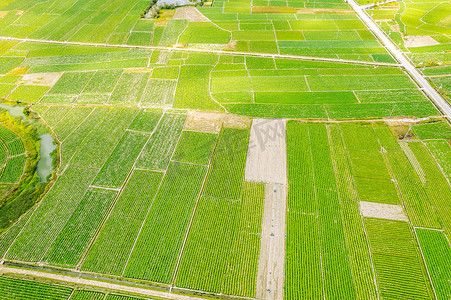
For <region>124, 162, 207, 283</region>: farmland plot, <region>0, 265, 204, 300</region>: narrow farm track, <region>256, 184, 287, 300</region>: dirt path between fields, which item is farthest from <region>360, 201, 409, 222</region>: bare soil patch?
<region>0, 265, 204, 300</region>: narrow farm track

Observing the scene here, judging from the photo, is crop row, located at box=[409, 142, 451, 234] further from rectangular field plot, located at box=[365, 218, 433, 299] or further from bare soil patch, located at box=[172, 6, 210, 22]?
bare soil patch, located at box=[172, 6, 210, 22]

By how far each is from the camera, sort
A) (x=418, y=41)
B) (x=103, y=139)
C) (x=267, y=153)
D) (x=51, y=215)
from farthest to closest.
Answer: (x=418, y=41) < (x=103, y=139) < (x=267, y=153) < (x=51, y=215)

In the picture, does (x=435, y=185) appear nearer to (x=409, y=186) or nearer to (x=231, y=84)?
(x=409, y=186)

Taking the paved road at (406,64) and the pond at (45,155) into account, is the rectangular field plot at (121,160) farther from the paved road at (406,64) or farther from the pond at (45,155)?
the paved road at (406,64)

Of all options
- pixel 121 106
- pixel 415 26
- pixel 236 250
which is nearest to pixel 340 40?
pixel 415 26

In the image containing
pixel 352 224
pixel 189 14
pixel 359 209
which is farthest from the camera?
pixel 189 14

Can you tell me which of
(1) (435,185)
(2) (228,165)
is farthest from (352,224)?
(2) (228,165)
